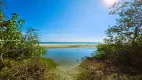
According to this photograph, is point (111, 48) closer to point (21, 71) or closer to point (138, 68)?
point (138, 68)

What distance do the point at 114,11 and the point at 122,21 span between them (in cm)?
126

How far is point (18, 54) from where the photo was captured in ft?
52.7

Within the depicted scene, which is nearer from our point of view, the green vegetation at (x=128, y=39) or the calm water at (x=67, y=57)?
the green vegetation at (x=128, y=39)

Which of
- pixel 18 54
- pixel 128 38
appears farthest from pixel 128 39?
pixel 18 54

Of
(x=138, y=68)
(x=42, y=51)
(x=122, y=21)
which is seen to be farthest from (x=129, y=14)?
(x=42, y=51)

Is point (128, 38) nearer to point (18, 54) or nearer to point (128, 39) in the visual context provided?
point (128, 39)

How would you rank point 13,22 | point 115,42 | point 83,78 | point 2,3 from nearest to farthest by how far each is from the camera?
point 83,78
point 2,3
point 13,22
point 115,42

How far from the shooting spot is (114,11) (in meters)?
20.3

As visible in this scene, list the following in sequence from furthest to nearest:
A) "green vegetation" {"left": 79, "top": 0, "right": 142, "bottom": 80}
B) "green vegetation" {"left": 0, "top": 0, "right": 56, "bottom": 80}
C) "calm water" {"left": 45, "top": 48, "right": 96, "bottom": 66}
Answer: "calm water" {"left": 45, "top": 48, "right": 96, "bottom": 66} < "green vegetation" {"left": 79, "top": 0, "right": 142, "bottom": 80} < "green vegetation" {"left": 0, "top": 0, "right": 56, "bottom": 80}

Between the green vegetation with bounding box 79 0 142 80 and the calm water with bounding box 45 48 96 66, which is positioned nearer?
the green vegetation with bounding box 79 0 142 80

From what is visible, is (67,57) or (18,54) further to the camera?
(67,57)

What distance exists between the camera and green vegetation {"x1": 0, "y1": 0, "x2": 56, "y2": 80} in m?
11.1

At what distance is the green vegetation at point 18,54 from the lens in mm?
11087

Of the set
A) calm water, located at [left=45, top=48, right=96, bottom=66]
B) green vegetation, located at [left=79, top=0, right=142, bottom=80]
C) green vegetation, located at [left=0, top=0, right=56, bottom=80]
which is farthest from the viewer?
calm water, located at [left=45, top=48, right=96, bottom=66]
